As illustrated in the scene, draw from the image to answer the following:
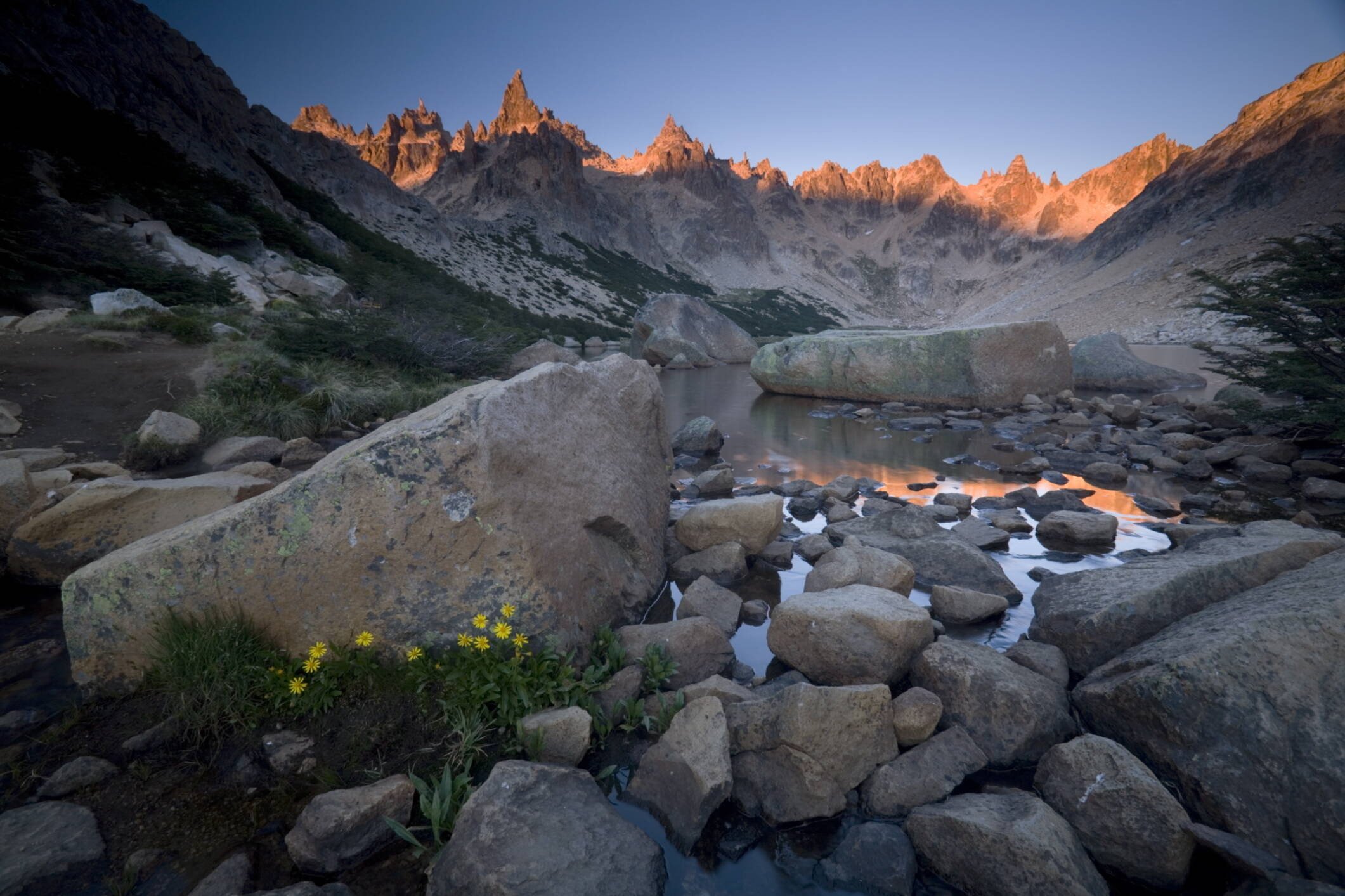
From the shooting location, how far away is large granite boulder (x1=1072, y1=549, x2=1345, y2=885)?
2.41 m

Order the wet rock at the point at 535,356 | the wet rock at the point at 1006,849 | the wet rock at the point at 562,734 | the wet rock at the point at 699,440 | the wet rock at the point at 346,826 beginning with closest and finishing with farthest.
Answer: the wet rock at the point at 1006,849
the wet rock at the point at 346,826
the wet rock at the point at 562,734
the wet rock at the point at 699,440
the wet rock at the point at 535,356

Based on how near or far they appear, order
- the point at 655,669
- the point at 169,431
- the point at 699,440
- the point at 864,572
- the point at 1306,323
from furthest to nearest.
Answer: the point at 699,440 < the point at 1306,323 < the point at 169,431 < the point at 864,572 < the point at 655,669

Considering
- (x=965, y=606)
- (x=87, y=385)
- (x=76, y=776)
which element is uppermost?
(x=87, y=385)

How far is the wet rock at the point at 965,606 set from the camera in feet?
15.7

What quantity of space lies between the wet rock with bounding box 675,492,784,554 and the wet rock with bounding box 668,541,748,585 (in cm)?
14

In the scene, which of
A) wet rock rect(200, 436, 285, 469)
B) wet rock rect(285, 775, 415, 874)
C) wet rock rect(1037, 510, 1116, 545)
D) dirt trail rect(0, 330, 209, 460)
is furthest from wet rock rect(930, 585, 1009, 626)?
dirt trail rect(0, 330, 209, 460)

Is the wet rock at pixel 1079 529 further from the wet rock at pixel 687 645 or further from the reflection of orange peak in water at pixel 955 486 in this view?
the wet rock at pixel 687 645

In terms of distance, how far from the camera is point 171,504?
5504 millimetres

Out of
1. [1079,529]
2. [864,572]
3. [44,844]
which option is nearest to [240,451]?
[44,844]

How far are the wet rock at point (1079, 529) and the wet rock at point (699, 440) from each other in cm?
647

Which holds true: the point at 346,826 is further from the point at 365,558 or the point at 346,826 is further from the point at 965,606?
the point at 965,606

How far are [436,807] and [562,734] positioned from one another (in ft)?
2.27

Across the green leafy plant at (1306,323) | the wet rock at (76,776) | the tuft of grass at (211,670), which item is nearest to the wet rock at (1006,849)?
the tuft of grass at (211,670)

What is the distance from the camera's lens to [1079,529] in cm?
661
